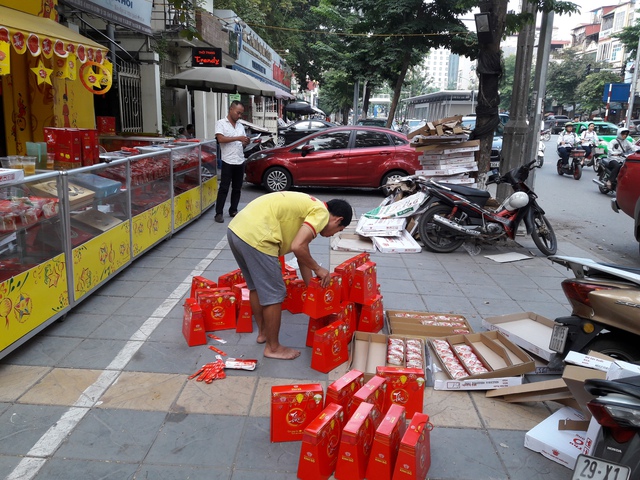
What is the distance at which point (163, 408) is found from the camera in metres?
3.34

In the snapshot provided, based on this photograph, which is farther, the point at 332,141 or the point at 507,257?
the point at 332,141

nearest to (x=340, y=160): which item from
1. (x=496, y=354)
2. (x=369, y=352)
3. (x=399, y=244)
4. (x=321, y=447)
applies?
(x=399, y=244)

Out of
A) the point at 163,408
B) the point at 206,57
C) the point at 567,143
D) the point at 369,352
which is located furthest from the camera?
the point at 567,143

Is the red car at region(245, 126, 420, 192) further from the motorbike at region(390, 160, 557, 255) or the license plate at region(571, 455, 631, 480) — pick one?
the license plate at region(571, 455, 631, 480)

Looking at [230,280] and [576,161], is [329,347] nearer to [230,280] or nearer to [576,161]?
[230,280]

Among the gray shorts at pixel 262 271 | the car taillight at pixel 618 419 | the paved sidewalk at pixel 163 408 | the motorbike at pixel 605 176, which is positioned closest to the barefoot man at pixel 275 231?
the gray shorts at pixel 262 271

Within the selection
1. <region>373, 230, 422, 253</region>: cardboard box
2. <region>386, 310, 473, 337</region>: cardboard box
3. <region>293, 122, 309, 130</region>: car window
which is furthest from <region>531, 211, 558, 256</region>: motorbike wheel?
<region>293, 122, 309, 130</region>: car window

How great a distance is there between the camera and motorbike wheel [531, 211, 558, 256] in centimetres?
740

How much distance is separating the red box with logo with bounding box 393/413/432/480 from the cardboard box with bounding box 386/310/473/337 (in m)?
1.72

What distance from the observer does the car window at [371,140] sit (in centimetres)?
1166

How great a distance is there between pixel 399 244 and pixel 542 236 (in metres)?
2.01

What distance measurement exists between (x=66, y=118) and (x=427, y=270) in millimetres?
5665

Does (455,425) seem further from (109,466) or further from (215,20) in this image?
(215,20)

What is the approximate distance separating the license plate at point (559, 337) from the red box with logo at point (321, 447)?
172 centimetres
